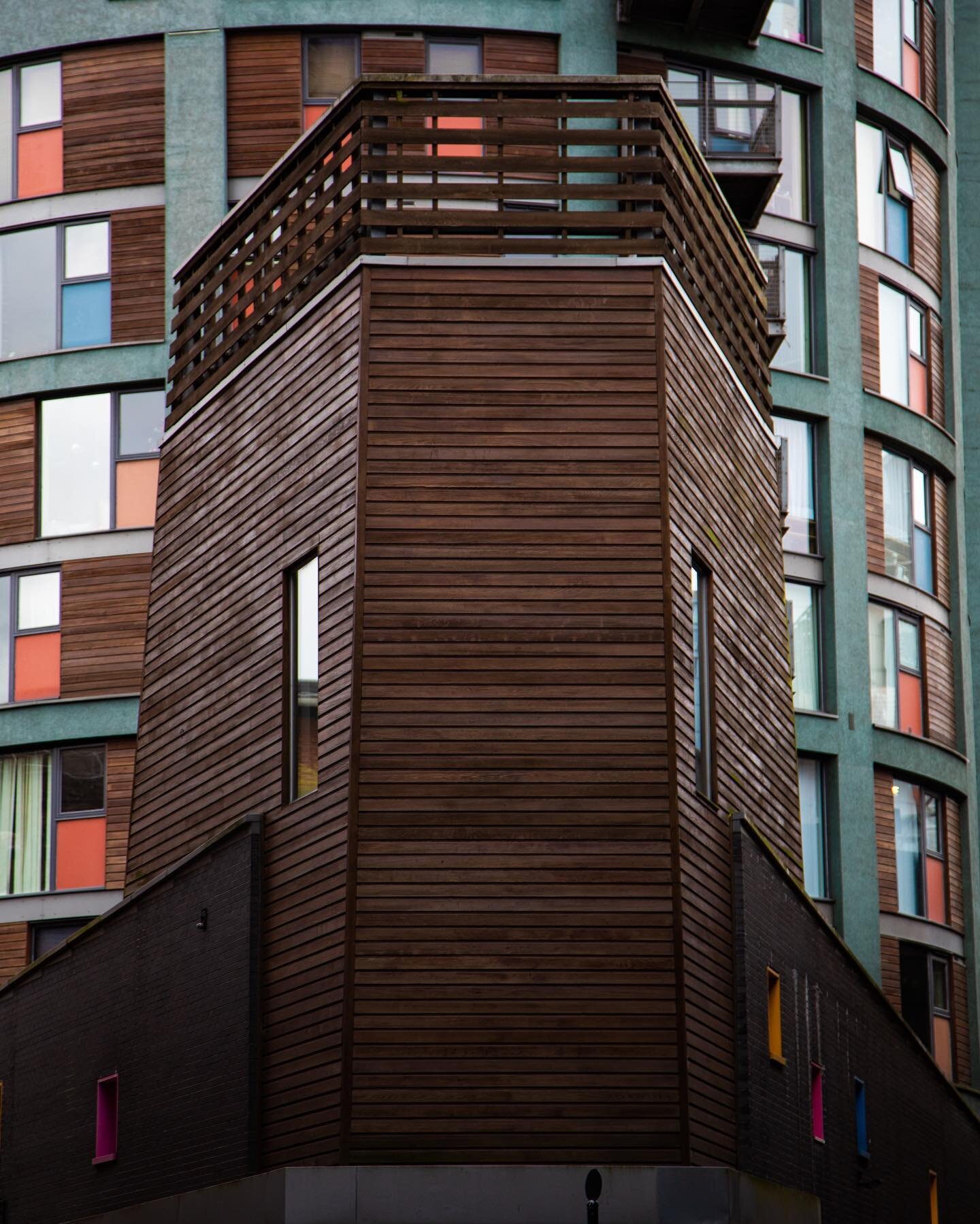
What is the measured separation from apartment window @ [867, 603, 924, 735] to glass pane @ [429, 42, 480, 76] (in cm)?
1192

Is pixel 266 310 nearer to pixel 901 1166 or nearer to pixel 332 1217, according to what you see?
pixel 332 1217

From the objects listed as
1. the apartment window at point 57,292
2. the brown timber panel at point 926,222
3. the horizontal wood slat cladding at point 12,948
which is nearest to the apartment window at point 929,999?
the brown timber panel at point 926,222

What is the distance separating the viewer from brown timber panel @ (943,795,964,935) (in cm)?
3716

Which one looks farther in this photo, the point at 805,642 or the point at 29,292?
the point at 805,642

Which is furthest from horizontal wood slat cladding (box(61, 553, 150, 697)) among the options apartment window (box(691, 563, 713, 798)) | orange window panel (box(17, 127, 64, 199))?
apartment window (box(691, 563, 713, 798))

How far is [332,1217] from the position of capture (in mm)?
15820

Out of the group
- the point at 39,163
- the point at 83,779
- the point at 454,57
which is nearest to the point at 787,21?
the point at 454,57

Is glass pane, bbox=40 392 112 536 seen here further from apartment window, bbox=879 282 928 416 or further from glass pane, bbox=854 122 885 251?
glass pane, bbox=854 122 885 251

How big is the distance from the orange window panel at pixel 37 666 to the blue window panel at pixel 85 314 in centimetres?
513

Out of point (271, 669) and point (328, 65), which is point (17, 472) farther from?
point (271, 669)

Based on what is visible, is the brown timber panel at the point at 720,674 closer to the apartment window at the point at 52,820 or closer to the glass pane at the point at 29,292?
the apartment window at the point at 52,820

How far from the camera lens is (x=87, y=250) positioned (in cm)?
3412

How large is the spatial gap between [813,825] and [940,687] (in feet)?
16.1

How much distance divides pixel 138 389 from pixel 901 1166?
57.2 feet
